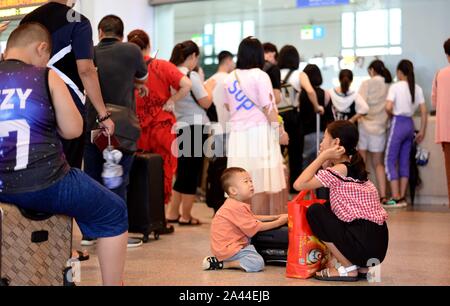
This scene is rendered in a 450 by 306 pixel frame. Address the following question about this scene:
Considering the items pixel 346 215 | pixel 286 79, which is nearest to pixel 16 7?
pixel 346 215

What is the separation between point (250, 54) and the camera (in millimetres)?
5262

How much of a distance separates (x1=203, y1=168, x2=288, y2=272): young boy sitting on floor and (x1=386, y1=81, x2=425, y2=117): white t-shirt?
3.64 m

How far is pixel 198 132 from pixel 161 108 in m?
0.56

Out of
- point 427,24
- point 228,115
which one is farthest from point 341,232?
point 427,24

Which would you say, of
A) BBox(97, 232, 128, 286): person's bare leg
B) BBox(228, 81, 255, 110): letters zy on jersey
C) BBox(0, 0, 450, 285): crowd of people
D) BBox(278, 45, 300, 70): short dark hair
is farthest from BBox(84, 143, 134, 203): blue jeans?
BBox(278, 45, 300, 70): short dark hair

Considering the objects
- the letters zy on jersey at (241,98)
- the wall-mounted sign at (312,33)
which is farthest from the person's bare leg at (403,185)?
the letters zy on jersey at (241,98)

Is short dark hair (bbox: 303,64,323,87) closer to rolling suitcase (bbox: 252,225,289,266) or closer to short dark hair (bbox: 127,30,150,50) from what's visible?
short dark hair (bbox: 127,30,150,50)

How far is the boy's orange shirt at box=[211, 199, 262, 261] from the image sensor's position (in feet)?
13.9

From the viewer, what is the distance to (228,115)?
588 centimetres

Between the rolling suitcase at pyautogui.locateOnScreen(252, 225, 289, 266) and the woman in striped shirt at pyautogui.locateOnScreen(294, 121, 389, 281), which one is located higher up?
the woman in striped shirt at pyautogui.locateOnScreen(294, 121, 389, 281)

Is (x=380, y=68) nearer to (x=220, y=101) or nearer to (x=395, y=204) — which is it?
(x=395, y=204)

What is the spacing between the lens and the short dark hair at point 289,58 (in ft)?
22.1

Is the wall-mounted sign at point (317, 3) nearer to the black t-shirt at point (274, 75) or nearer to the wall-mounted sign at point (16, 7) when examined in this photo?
the black t-shirt at point (274, 75)

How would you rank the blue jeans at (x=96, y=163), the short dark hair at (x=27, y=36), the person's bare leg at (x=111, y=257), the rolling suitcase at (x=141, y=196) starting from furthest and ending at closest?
the rolling suitcase at (x=141, y=196) < the blue jeans at (x=96, y=163) < the person's bare leg at (x=111, y=257) < the short dark hair at (x=27, y=36)
